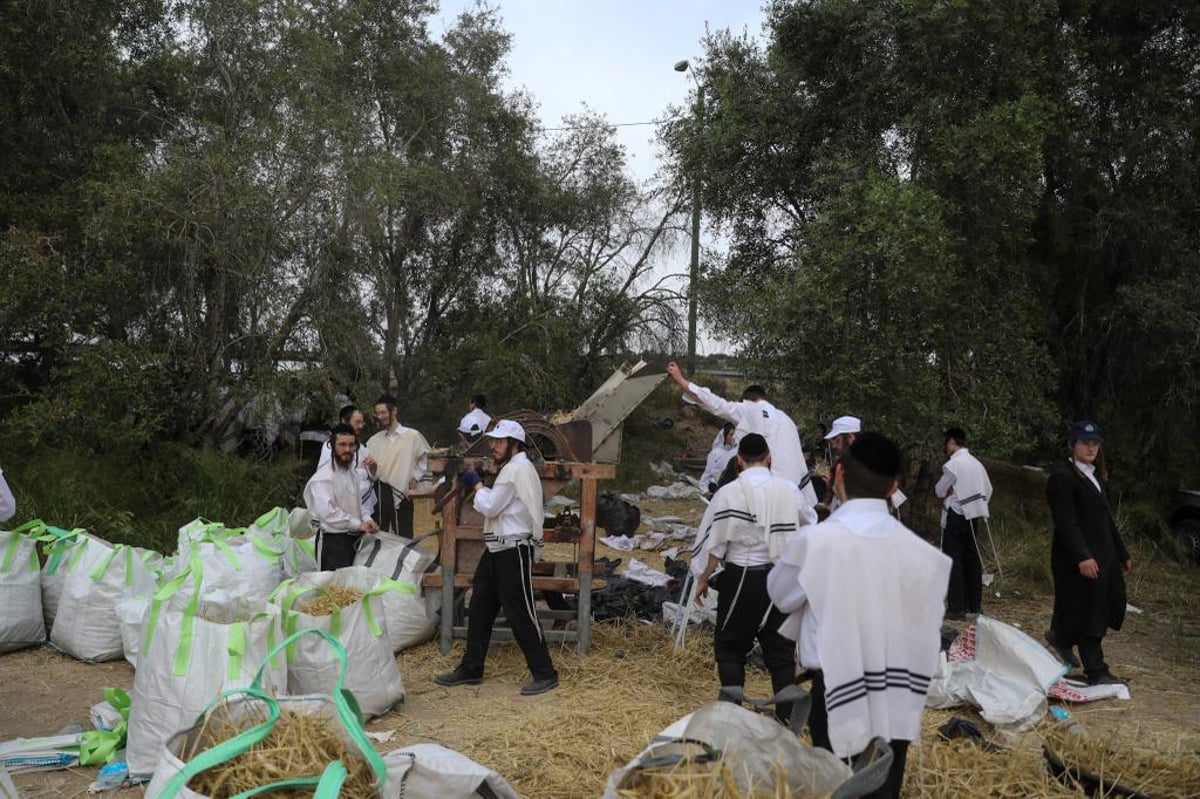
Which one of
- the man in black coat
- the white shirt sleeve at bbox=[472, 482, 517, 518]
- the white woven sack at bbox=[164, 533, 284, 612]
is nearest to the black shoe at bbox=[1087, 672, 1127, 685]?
the man in black coat

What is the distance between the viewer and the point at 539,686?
5.58 meters

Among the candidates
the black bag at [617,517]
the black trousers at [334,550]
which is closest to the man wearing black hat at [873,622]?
the black trousers at [334,550]

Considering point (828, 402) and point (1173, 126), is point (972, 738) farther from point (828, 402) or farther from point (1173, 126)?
point (1173, 126)

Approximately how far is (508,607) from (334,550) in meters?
1.70

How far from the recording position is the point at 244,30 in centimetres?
1098

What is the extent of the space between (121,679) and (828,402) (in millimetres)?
6068

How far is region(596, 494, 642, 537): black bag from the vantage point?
979 cm

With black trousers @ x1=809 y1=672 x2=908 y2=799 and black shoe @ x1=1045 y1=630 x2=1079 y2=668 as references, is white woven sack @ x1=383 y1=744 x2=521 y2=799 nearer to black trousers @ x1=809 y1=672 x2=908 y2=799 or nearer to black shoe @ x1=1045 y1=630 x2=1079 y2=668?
black trousers @ x1=809 y1=672 x2=908 y2=799

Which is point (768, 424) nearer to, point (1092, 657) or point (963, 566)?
point (963, 566)

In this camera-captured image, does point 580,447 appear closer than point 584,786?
No

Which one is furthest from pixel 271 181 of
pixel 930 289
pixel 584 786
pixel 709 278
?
pixel 584 786

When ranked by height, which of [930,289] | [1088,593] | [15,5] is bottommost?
[1088,593]

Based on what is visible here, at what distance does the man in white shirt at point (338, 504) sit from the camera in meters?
6.50

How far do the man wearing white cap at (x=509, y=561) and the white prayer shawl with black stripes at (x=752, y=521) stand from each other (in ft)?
3.68
